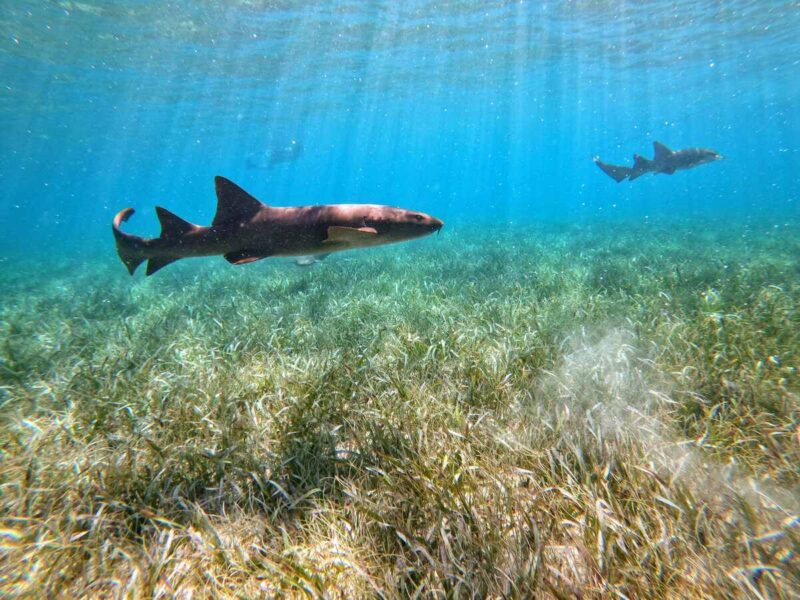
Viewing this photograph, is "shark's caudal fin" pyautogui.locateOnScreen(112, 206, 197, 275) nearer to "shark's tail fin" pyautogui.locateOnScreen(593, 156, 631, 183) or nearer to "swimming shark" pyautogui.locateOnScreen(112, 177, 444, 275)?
"swimming shark" pyautogui.locateOnScreen(112, 177, 444, 275)

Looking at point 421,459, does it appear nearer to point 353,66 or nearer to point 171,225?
point 171,225

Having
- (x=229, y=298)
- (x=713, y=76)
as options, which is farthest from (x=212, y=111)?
(x=713, y=76)

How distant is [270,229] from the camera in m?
4.25

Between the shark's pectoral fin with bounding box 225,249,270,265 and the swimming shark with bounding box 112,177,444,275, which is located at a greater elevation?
the swimming shark with bounding box 112,177,444,275

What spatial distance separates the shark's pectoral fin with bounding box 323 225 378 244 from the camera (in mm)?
3645

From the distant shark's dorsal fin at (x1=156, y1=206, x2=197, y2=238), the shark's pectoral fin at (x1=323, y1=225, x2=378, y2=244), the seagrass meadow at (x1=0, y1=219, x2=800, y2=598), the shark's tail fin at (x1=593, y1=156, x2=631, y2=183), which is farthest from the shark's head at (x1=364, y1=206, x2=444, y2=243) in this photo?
the shark's tail fin at (x1=593, y1=156, x2=631, y2=183)

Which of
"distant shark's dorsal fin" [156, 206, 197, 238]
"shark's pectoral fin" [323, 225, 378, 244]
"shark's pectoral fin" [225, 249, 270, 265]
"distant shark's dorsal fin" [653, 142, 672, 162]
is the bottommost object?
"shark's pectoral fin" [225, 249, 270, 265]

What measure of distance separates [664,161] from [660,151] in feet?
1.69

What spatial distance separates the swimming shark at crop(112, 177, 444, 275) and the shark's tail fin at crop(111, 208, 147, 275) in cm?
2

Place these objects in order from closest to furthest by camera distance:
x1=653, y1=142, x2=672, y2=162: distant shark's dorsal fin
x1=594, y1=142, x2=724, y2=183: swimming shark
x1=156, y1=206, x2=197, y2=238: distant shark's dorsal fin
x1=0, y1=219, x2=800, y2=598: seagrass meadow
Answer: x1=0, y1=219, x2=800, y2=598: seagrass meadow, x1=156, y1=206, x2=197, y2=238: distant shark's dorsal fin, x1=594, y1=142, x2=724, y2=183: swimming shark, x1=653, y1=142, x2=672, y2=162: distant shark's dorsal fin

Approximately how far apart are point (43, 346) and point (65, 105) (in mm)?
44183

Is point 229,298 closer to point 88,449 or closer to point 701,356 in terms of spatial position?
point 88,449

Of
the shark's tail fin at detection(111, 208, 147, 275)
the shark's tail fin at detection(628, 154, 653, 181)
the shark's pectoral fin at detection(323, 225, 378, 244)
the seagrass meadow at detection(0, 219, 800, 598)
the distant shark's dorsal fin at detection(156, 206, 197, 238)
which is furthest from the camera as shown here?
the shark's tail fin at detection(628, 154, 653, 181)

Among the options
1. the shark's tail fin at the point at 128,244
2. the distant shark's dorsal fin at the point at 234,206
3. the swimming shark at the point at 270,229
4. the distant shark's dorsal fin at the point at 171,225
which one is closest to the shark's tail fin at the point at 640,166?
the swimming shark at the point at 270,229
